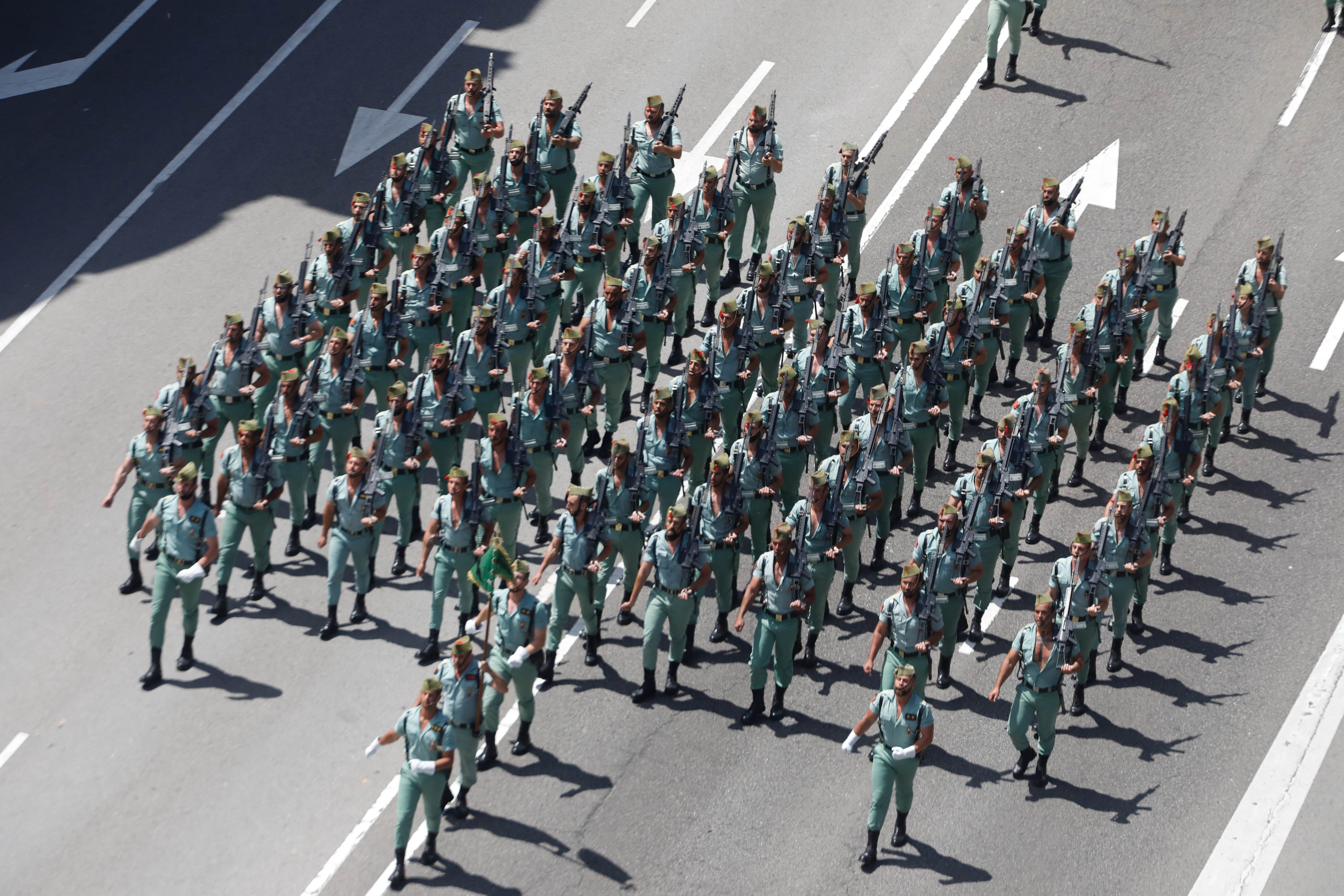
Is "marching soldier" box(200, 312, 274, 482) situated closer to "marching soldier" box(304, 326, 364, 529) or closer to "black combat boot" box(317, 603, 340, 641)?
"marching soldier" box(304, 326, 364, 529)

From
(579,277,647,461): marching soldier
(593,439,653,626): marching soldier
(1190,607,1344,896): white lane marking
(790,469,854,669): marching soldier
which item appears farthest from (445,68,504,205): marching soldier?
(1190,607,1344,896): white lane marking

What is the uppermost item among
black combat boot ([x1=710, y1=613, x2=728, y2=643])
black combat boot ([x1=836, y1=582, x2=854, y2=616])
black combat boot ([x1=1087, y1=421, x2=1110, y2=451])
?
black combat boot ([x1=1087, y1=421, x2=1110, y2=451])

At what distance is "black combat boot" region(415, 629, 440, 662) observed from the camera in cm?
2342

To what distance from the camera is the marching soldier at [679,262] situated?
2738 centimetres

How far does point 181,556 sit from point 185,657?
4.14ft

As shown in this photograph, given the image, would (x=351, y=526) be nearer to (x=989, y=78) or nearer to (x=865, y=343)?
(x=865, y=343)

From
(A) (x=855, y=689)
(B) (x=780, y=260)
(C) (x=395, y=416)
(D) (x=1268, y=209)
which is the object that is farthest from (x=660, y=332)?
(D) (x=1268, y=209)

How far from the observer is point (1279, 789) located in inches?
868

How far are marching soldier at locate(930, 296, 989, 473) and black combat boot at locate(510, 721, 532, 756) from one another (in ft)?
22.6

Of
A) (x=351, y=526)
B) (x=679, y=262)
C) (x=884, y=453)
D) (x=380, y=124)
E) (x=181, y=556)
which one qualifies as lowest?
(x=181, y=556)

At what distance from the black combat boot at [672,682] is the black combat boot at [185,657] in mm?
5266

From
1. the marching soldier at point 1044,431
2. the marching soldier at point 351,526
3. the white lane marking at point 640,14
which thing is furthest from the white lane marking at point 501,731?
the white lane marking at point 640,14

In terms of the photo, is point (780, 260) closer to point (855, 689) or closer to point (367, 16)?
point (855, 689)

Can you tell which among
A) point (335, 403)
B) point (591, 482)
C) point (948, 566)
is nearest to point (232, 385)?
point (335, 403)
